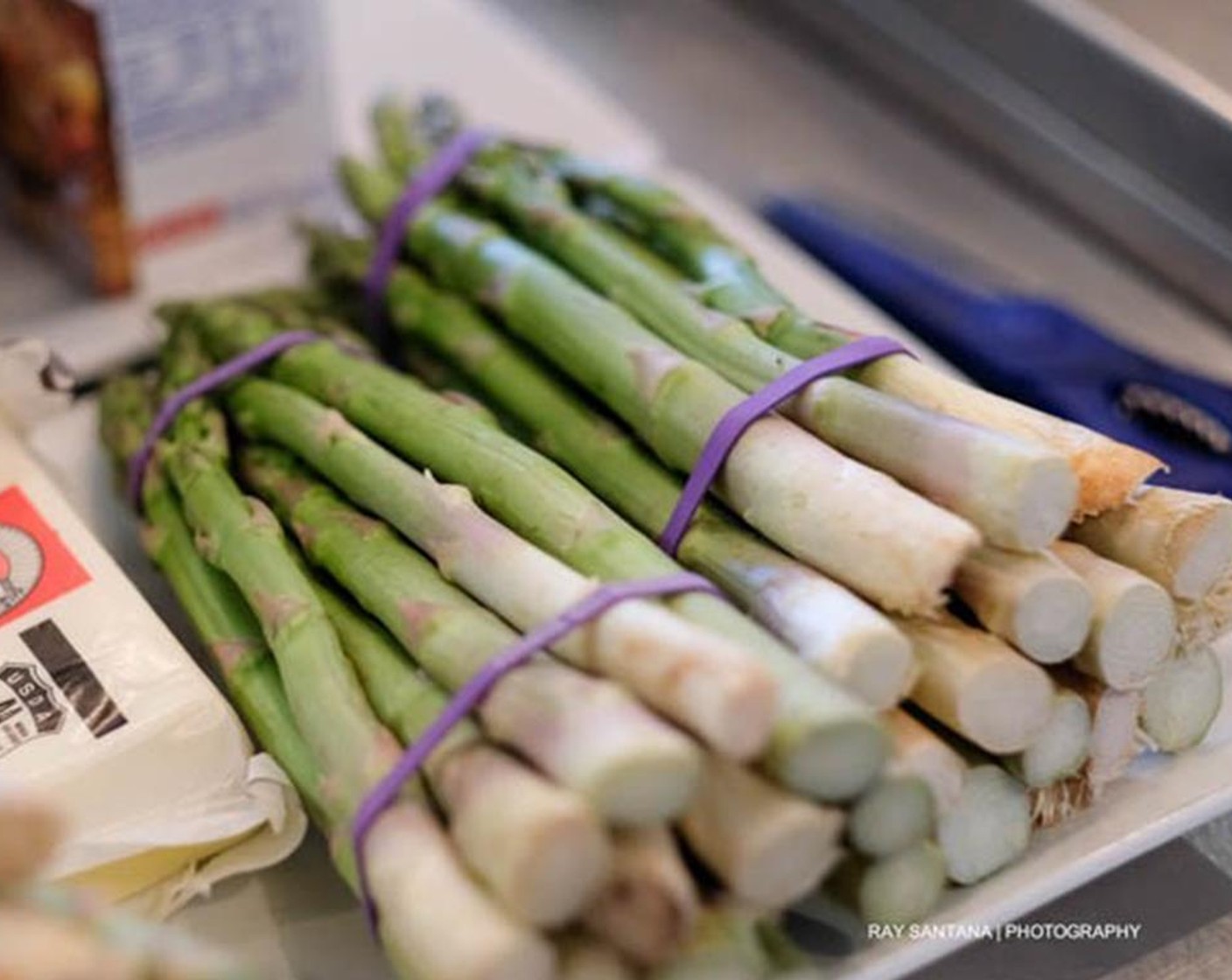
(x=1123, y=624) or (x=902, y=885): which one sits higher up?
(x=1123, y=624)

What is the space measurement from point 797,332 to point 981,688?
0.25 metres

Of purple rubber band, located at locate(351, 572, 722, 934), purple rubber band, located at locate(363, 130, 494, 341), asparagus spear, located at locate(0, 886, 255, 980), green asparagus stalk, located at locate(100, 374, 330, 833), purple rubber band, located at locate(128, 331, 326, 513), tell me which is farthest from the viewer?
purple rubber band, located at locate(363, 130, 494, 341)

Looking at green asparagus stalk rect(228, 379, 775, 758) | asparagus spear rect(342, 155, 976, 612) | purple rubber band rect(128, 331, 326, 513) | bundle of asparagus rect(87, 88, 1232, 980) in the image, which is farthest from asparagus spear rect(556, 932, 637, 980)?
purple rubber band rect(128, 331, 326, 513)

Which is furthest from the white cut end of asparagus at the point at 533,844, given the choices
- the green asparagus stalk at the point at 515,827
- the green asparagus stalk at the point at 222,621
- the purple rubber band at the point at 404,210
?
the purple rubber band at the point at 404,210

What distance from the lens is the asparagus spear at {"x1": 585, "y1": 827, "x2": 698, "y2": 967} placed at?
791 mm

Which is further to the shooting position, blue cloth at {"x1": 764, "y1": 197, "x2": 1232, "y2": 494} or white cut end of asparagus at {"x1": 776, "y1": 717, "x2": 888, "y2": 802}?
blue cloth at {"x1": 764, "y1": 197, "x2": 1232, "y2": 494}

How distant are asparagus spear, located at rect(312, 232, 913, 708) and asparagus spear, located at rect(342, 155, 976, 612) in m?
0.01

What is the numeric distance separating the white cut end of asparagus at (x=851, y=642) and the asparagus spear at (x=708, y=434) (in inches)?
0.8

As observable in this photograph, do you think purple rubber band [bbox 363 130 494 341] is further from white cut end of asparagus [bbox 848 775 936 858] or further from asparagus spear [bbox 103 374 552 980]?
white cut end of asparagus [bbox 848 775 936 858]

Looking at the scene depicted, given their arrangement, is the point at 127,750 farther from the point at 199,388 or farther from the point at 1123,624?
the point at 1123,624

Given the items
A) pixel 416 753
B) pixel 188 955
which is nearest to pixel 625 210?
pixel 416 753

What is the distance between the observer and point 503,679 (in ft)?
2.82

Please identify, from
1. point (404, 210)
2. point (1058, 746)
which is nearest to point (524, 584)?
point (1058, 746)

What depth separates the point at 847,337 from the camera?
1.03 metres
